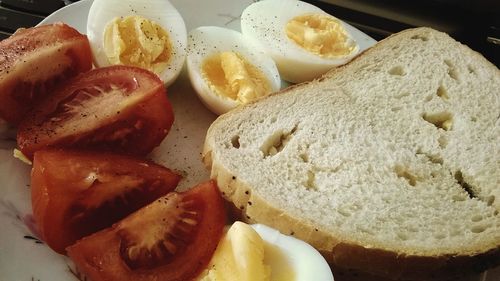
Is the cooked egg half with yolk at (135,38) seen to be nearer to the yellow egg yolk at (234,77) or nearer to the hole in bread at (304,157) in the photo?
the yellow egg yolk at (234,77)

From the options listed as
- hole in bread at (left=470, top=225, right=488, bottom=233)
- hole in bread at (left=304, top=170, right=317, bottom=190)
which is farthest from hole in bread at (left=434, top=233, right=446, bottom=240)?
hole in bread at (left=304, top=170, right=317, bottom=190)

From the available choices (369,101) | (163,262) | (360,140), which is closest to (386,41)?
(369,101)

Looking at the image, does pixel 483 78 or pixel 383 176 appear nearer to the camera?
pixel 383 176

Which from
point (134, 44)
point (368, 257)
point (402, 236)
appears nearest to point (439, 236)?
point (402, 236)

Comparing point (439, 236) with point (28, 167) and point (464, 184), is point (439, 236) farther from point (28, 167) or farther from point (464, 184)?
point (28, 167)

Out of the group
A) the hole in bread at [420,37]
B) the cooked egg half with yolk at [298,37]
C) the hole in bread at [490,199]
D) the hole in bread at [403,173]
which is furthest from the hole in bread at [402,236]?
the hole in bread at [420,37]

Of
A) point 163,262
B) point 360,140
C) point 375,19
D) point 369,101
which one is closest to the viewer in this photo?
point 163,262

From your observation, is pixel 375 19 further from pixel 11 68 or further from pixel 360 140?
pixel 11 68

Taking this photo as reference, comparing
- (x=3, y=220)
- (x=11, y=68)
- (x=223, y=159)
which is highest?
(x=11, y=68)
